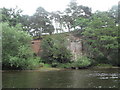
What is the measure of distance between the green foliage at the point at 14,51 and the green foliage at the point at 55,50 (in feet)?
18.6

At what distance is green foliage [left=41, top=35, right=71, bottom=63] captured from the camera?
103ft

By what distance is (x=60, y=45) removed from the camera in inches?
1233

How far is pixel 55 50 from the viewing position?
31.6m

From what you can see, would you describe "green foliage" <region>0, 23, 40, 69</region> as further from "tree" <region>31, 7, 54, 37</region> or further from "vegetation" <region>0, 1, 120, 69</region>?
"tree" <region>31, 7, 54, 37</region>

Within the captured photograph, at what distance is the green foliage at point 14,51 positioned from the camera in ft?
83.2

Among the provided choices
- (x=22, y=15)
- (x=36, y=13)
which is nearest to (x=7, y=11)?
(x=22, y=15)

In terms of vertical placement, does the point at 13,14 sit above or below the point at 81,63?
above

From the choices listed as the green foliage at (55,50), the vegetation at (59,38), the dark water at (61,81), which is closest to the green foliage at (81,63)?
the vegetation at (59,38)

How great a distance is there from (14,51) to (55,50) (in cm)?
809

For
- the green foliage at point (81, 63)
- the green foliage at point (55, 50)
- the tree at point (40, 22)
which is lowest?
the green foliage at point (81, 63)

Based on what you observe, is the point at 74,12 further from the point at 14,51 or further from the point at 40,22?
the point at 14,51

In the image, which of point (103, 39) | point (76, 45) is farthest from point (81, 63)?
point (76, 45)

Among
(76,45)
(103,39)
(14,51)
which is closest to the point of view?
(14,51)

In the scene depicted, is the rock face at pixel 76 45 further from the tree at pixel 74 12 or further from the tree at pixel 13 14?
the tree at pixel 13 14
